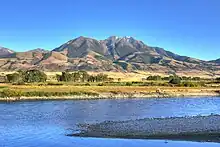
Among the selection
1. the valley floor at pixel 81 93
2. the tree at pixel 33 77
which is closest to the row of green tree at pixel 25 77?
the tree at pixel 33 77

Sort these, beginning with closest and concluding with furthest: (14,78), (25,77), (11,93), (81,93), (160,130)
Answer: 1. (160,130)
2. (11,93)
3. (81,93)
4. (14,78)
5. (25,77)

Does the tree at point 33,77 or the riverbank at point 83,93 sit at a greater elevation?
the tree at point 33,77

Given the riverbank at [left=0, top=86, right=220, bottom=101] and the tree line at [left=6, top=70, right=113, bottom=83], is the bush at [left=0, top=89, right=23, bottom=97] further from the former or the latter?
the tree line at [left=6, top=70, right=113, bottom=83]

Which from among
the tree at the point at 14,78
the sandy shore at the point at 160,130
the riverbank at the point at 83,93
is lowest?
the sandy shore at the point at 160,130

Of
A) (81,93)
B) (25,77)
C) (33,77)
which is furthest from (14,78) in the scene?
(81,93)

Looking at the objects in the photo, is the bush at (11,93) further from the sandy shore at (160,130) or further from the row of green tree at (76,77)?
the row of green tree at (76,77)

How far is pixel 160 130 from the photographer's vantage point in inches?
1505

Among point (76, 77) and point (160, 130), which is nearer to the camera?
point (160, 130)

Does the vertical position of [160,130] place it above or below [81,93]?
below

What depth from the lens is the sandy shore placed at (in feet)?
114

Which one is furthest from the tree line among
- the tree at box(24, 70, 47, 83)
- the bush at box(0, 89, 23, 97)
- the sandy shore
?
the sandy shore

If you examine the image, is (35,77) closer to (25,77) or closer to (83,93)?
(25,77)

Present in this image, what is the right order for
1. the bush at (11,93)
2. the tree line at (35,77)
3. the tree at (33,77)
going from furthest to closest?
the tree at (33,77), the tree line at (35,77), the bush at (11,93)

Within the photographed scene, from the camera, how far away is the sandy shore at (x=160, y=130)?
114 feet
